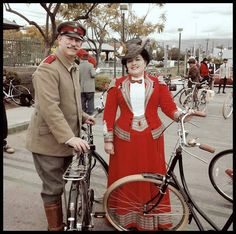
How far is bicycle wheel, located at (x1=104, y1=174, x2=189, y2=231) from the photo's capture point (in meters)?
2.82

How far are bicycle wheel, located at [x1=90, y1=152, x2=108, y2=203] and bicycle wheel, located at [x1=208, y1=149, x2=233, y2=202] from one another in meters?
1.37

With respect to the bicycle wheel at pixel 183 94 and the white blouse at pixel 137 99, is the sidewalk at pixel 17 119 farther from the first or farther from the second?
the bicycle wheel at pixel 183 94

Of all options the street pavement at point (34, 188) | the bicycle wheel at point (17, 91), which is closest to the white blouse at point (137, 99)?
the street pavement at point (34, 188)

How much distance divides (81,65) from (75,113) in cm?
576

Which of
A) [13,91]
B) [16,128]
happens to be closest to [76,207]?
[16,128]

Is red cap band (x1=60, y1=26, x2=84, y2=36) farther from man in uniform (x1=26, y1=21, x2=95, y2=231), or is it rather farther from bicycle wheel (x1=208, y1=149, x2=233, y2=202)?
bicycle wheel (x1=208, y1=149, x2=233, y2=202)

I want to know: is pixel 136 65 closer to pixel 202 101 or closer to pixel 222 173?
pixel 222 173

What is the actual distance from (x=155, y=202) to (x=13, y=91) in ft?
29.2

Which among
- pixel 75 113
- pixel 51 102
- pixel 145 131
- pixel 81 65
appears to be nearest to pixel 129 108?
pixel 145 131

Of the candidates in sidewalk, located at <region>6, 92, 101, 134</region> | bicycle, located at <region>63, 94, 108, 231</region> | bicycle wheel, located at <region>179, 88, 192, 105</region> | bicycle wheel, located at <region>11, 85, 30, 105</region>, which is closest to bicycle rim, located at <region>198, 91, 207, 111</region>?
bicycle wheel, located at <region>179, 88, 192, 105</region>

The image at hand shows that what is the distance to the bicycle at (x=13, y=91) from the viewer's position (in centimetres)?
1044

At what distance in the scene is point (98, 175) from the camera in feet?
12.0

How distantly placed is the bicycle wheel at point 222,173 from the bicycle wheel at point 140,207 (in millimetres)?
1211

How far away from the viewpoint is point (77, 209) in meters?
2.44
